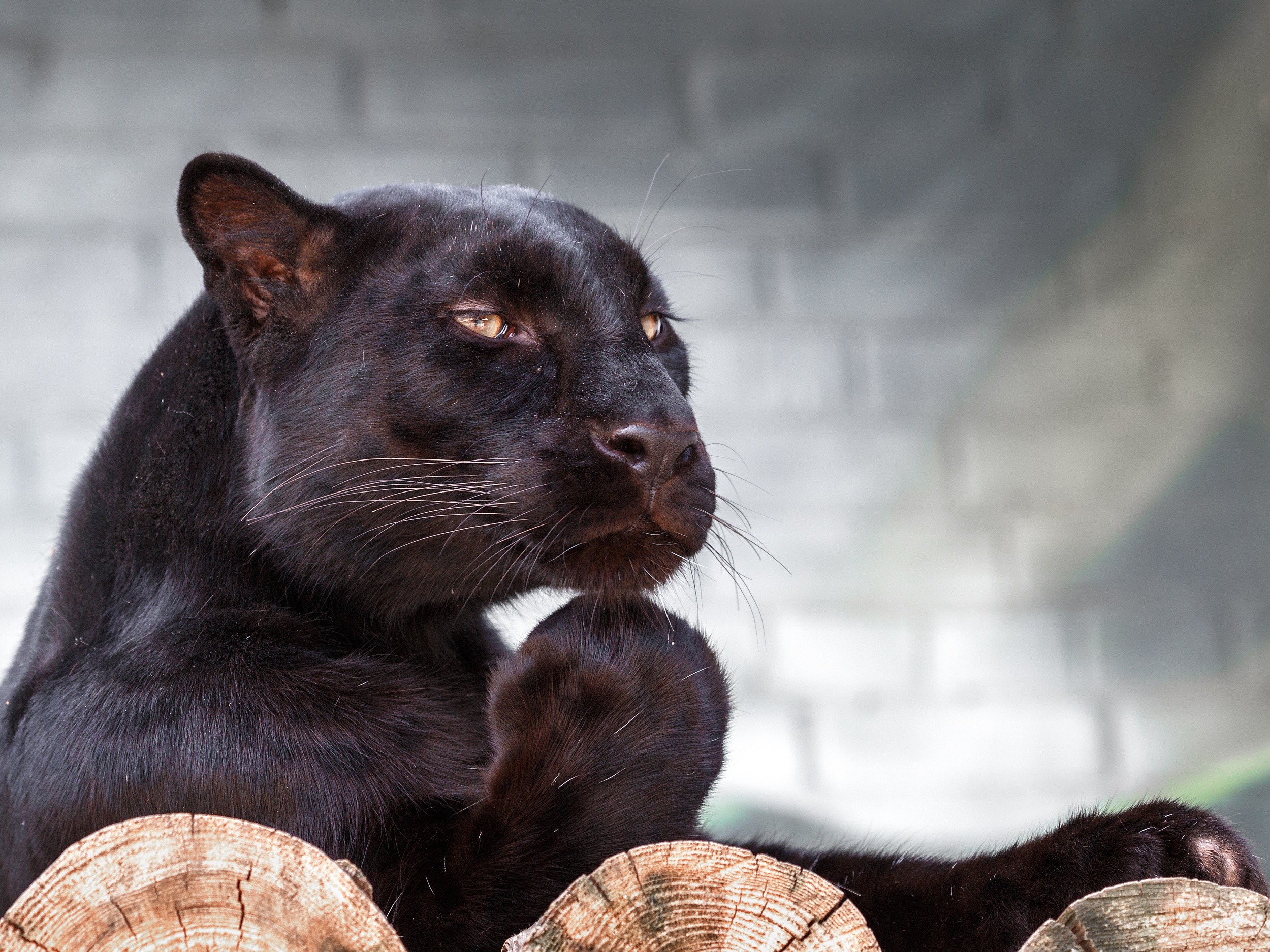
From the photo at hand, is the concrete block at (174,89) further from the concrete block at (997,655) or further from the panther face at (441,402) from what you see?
the concrete block at (997,655)

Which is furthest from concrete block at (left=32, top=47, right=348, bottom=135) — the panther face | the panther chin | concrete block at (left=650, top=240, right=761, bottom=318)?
the panther chin

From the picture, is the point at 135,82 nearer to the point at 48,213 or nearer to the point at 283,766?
the point at 48,213

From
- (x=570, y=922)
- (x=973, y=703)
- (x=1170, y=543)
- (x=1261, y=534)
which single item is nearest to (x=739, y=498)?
(x=973, y=703)

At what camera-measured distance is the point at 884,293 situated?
311 cm

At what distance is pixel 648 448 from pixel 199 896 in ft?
1.59

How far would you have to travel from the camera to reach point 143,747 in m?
0.98

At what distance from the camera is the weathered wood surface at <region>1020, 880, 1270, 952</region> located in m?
0.73

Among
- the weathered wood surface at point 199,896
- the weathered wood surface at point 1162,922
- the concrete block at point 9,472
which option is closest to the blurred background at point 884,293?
the concrete block at point 9,472

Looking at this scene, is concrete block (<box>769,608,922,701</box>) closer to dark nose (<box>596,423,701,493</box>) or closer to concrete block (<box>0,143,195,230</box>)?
concrete block (<box>0,143,195,230</box>)

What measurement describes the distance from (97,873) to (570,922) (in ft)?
0.83

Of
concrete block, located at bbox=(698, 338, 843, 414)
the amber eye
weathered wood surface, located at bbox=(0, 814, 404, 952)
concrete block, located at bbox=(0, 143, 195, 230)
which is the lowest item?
weathered wood surface, located at bbox=(0, 814, 404, 952)

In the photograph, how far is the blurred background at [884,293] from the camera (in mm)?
2834

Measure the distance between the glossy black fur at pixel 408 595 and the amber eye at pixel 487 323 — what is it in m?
0.01

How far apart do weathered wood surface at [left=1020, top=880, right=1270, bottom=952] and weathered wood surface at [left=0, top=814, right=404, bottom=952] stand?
0.37 metres
